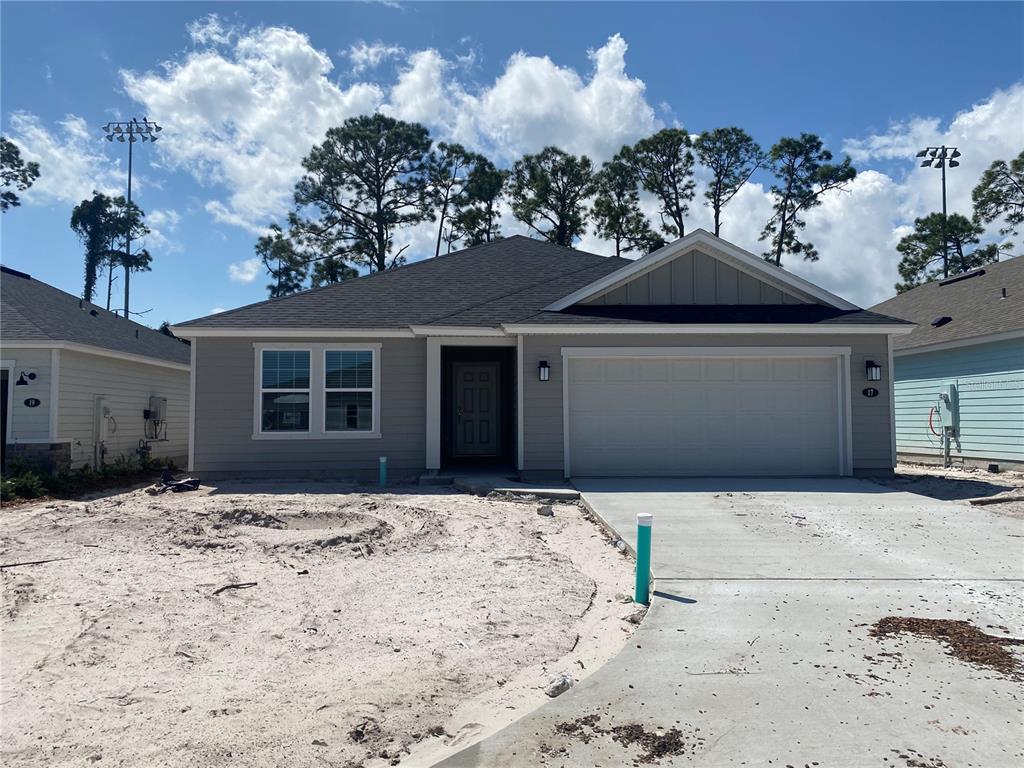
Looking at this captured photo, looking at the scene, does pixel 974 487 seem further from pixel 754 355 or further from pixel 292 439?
pixel 292 439

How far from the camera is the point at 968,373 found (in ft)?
46.1

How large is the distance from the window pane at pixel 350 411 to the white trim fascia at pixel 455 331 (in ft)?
5.02

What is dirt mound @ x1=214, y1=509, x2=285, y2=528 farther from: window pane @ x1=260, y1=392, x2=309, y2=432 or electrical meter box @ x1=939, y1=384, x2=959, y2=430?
electrical meter box @ x1=939, y1=384, x2=959, y2=430

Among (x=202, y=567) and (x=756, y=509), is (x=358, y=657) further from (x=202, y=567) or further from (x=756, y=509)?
(x=756, y=509)

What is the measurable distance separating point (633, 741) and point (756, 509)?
6075 mm

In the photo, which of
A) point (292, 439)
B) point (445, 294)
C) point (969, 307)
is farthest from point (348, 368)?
point (969, 307)

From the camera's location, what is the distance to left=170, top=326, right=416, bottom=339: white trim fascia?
11539 mm

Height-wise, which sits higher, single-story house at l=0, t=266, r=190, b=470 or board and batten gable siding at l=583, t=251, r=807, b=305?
board and batten gable siding at l=583, t=251, r=807, b=305

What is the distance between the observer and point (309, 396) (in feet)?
38.7

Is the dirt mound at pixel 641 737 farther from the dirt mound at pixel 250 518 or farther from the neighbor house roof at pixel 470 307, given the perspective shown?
the neighbor house roof at pixel 470 307

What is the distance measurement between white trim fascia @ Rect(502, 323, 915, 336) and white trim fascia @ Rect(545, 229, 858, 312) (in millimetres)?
890

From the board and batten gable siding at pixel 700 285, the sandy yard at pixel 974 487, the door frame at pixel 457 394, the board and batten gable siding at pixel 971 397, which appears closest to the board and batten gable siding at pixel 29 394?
the door frame at pixel 457 394

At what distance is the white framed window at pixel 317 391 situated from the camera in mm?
11766

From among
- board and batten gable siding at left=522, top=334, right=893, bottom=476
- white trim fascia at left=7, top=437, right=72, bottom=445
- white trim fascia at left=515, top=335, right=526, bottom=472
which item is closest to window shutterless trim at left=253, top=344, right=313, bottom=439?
white trim fascia at left=515, top=335, right=526, bottom=472
